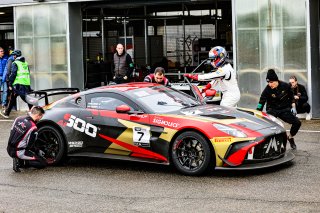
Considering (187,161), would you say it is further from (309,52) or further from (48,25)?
(48,25)

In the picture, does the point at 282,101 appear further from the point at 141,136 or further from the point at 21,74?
the point at 21,74

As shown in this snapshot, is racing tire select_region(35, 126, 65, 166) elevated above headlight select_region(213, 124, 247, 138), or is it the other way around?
headlight select_region(213, 124, 247, 138)

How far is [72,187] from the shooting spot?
955 centimetres

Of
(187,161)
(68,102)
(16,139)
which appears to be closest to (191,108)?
(187,161)

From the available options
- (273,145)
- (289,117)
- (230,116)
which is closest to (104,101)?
(230,116)

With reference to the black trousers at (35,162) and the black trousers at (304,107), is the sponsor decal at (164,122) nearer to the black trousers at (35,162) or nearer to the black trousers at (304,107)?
the black trousers at (35,162)

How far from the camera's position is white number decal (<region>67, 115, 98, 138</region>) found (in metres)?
10.8

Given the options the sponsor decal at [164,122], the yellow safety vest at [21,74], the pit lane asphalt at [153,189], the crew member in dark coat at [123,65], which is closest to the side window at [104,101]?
the sponsor decal at [164,122]

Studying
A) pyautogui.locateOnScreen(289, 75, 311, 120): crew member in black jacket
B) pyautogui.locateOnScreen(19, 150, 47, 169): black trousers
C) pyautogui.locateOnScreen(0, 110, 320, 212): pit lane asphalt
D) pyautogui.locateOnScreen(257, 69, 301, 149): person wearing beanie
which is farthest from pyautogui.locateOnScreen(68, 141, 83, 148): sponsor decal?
pyautogui.locateOnScreen(289, 75, 311, 120): crew member in black jacket

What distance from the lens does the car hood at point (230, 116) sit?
10.0 meters

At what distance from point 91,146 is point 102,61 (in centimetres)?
1509

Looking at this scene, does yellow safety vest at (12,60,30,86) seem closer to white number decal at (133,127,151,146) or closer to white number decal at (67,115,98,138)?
white number decal at (67,115,98,138)

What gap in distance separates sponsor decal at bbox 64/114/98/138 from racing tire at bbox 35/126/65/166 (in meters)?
0.28

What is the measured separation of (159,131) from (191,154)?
62 centimetres
